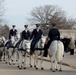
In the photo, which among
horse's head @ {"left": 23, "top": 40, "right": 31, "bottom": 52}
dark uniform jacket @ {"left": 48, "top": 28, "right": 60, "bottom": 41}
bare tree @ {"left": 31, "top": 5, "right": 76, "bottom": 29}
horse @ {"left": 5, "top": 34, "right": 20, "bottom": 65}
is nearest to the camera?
dark uniform jacket @ {"left": 48, "top": 28, "right": 60, "bottom": 41}

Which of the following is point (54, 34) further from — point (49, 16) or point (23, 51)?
point (49, 16)

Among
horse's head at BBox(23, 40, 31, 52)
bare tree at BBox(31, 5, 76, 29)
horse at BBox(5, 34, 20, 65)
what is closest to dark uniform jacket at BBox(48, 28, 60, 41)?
horse's head at BBox(23, 40, 31, 52)

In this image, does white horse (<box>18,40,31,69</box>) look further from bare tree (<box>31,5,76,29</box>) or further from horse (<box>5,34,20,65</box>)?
bare tree (<box>31,5,76,29</box>)

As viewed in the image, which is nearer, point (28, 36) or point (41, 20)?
point (28, 36)

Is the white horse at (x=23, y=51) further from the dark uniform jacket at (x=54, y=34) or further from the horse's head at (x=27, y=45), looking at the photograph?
the dark uniform jacket at (x=54, y=34)

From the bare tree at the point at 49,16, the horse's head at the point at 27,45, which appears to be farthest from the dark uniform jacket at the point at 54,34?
the bare tree at the point at 49,16

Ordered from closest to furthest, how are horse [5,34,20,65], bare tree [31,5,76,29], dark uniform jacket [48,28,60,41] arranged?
dark uniform jacket [48,28,60,41] → horse [5,34,20,65] → bare tree [31,5,76,29]

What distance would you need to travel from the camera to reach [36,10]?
112562mm

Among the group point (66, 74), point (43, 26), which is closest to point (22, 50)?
point (66, 74)

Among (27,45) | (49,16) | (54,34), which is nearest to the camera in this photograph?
(54,34)

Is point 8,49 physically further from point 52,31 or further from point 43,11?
point 43,11

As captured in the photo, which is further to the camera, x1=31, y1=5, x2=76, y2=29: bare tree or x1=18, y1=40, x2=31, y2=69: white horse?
x1=31, y1=5, x2=76, y2=29: bare tree

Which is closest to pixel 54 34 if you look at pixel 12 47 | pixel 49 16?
pixel 12 47

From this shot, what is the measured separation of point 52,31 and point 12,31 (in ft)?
23.8
